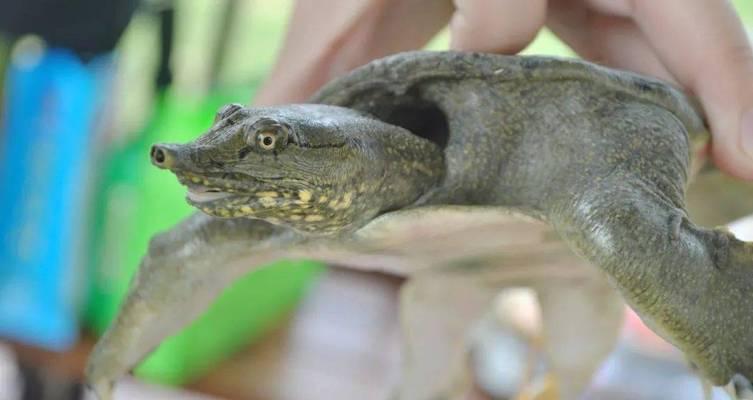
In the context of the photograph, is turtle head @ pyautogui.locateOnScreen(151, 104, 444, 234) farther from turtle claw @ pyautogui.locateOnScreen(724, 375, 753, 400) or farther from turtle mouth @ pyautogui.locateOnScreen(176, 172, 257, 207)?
turtle claw @ pyautogui.locateOnScreen(724, 375, 753, 400)

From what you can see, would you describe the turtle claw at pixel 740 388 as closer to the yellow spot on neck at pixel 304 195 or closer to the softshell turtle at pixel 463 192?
the softshell turtle at pixel 463 192

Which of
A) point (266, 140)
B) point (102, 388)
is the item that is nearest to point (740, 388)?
point (266, 140)

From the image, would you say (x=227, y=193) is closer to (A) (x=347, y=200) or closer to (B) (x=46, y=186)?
(A) (x=347, y=200)

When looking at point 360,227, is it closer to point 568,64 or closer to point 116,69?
point 568,64

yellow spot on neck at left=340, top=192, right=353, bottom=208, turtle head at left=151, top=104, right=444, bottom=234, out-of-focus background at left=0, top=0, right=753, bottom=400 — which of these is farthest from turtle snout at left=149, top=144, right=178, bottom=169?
out-of-focus background at left=0, top=0, right=753, bottom=400

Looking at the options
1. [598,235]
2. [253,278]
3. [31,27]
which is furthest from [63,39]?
[598,235]

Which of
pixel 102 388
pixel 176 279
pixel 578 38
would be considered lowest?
pixel 102 388

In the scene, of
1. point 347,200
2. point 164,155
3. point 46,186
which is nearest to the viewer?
point 164,155
